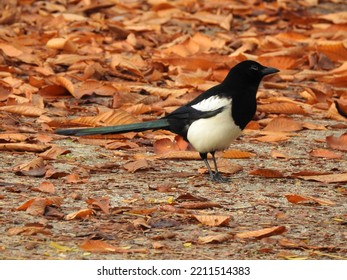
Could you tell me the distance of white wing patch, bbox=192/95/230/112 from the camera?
659 cm

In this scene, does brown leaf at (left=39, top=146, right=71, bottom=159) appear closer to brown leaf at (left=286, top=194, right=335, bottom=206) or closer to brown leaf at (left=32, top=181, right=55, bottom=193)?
brown leaf at (left=32, top=181, right=55, bottom=193)

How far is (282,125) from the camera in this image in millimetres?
8031

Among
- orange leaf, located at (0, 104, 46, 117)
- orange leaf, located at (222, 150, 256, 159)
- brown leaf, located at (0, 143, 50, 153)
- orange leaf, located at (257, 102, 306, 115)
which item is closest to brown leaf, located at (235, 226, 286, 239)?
orange leaf, located at (222, 150, 256, 159)

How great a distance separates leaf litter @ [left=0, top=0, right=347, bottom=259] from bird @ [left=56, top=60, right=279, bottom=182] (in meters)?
0.22

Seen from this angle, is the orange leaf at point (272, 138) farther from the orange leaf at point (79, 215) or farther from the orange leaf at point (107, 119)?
the orange leaf at point (79, 215)

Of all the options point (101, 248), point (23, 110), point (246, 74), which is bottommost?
point (23, 110)

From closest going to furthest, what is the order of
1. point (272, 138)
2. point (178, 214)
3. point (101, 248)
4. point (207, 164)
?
point (101, 248) < point (178, 214) < point (207, 164) < point (272, 138)

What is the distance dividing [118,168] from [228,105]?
0.86m

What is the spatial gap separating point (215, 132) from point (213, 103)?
0.67 feet

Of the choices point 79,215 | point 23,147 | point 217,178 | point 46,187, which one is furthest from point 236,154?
point 79,215

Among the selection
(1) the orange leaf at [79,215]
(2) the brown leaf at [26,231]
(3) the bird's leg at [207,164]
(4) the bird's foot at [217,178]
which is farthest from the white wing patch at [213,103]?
(2) the brown leaf at [26,231]

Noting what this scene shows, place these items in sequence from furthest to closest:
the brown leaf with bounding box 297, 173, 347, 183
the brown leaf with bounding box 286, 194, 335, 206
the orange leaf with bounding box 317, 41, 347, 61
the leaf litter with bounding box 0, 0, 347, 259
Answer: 1. the orange leaf with bounding box 317, 41, 347, 61
2. the brown leaf with bounding box 297, 173, 347, 183
3. the brown leaf with bounding box 286, 194, 335, 206
4. the leaf litter with bounding box 0, 0, 347, 259

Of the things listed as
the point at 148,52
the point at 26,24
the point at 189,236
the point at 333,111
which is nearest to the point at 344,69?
the point at 333,111

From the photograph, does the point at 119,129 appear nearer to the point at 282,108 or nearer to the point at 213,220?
the point at 213,220
